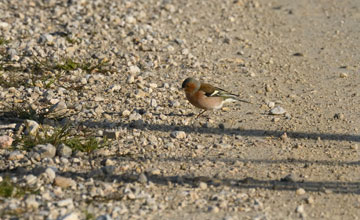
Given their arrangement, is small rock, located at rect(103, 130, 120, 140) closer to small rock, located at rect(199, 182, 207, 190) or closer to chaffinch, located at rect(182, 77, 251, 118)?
chaffinch, located at rect(182, 77, 251, 118)

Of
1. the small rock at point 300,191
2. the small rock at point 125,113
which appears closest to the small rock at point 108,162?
the small rock at point 125,113

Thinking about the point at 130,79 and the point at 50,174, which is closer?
the point at 50,174

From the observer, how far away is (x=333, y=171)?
256 inches

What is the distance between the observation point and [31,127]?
7.14m

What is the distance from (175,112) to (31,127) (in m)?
1.81

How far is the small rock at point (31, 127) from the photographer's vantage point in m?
7.03

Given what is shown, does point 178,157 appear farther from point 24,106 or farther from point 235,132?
point 24,106

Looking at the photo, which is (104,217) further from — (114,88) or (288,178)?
(114,88)

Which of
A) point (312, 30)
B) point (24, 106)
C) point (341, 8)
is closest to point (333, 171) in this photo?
point (24, 106)

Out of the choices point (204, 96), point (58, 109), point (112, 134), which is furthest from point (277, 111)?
point (58, 109)

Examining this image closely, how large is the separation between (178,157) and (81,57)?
12.0 feet

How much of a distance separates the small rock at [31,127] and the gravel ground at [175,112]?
21 millimetres

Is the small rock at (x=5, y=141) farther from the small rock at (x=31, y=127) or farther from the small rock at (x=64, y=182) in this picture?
the small rock at (x=64, y=182)

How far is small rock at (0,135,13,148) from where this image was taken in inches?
268
